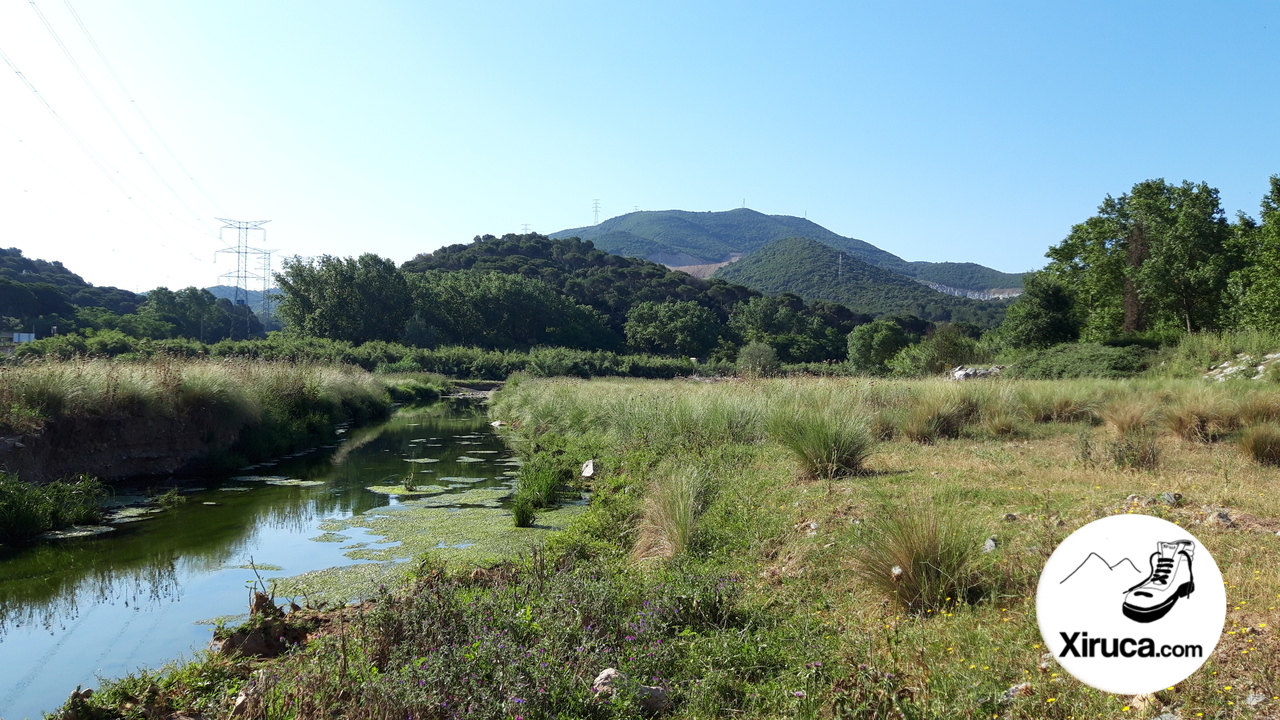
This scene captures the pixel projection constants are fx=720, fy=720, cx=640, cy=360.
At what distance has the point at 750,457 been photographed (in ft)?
30.9

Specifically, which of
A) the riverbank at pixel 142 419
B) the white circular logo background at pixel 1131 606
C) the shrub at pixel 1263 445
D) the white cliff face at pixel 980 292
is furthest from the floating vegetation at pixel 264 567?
the white cliff face at pixel 980 292

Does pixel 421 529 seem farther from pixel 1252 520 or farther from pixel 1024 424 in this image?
pixel 1024 424

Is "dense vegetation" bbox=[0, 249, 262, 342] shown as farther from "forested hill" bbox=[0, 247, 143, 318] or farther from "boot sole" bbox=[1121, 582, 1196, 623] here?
"boot sole" bbox=[1121, 582, 1196, 623]

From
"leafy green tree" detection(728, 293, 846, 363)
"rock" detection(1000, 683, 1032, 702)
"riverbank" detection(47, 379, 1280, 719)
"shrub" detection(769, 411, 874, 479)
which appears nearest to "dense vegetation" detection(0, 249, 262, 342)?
"shrub" detection(769, 411, 874, 479)

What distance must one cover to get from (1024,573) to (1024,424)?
333 inches

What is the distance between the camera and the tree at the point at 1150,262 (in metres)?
30.8

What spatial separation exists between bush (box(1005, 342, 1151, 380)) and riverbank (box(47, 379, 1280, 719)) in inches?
569

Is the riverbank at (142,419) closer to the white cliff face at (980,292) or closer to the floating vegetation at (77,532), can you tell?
the floating vegetation at (77,532)

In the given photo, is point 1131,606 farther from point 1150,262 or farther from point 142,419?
point 1150,262

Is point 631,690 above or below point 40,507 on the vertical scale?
above

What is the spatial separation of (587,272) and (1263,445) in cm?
9573

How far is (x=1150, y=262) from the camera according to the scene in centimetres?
3066

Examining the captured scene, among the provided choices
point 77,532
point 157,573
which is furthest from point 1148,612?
point 77,532

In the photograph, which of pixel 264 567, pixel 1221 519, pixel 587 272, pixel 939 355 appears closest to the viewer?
pixel 1221 519
